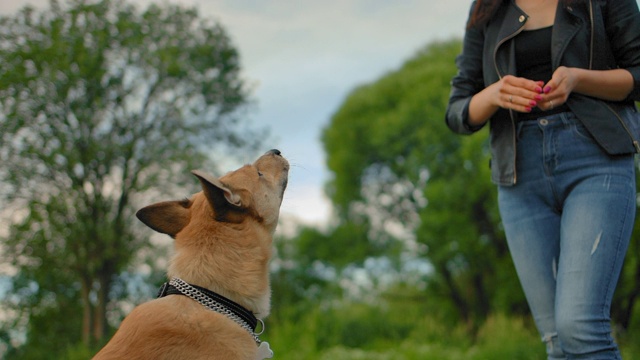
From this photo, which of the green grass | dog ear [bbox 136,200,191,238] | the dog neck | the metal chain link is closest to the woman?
the dog neck

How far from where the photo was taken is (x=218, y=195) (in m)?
3.44

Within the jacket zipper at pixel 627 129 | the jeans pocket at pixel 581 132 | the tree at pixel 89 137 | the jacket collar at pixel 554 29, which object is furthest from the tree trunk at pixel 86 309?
the jacket zipper at pixel 627 129

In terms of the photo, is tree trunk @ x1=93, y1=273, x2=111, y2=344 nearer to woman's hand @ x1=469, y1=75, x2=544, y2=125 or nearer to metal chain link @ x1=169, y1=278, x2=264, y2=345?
metal chain link @ x1=169, y1=278, x2=264, y2=345

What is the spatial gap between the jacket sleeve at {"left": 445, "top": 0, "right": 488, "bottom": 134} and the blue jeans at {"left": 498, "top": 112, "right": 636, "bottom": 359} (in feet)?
1.46

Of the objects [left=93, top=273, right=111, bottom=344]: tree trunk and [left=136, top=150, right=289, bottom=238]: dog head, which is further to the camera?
[left=93, top=273, right=111, bottom=344]: tree trunk

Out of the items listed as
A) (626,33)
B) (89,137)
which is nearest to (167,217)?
(626,33)

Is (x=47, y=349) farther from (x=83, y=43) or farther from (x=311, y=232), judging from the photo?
(x=311, y=232)

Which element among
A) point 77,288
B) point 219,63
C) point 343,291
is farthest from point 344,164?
point 77,288

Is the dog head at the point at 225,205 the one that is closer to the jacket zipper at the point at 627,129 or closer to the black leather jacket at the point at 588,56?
the black leather jacket at the point at 588,56

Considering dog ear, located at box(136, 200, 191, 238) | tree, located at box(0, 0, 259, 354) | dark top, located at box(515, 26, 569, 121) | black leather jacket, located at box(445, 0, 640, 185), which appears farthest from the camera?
tree, located at box(0, 0, 259, 354)

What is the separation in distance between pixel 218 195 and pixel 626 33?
2.27 meters

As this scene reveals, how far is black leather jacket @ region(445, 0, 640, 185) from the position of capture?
3289mm

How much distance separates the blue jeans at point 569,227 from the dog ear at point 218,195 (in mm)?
1477

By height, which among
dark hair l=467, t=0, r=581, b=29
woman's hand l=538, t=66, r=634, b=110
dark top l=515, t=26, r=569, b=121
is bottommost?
woman's hand l=538, t=66, r=634, b=110
